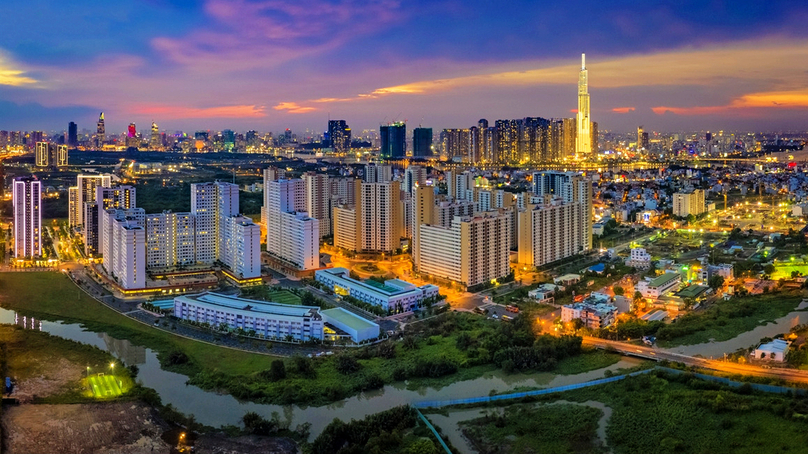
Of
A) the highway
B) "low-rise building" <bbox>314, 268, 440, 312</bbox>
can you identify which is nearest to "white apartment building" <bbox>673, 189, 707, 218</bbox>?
"low-rise building" <bbox>314, 268, 440, 312</bbox>

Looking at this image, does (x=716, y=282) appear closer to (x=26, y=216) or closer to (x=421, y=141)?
(x=26, y=216)

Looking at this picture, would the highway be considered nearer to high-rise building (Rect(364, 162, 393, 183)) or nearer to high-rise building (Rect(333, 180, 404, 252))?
high-rise building (Rect(333, 180, 404, 252))

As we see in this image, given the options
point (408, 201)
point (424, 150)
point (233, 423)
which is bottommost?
point (233, 423)

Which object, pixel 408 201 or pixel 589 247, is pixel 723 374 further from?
pixel 408 201

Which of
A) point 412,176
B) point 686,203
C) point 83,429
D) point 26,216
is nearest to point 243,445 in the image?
point 83,429

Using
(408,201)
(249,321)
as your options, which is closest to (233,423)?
(249,321)

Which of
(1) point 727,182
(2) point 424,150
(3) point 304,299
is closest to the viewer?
(3) point 304,299

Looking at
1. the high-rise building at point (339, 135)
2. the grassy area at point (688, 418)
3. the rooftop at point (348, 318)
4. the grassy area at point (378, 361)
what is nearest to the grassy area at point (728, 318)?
the grassy area at point (378, 361)
